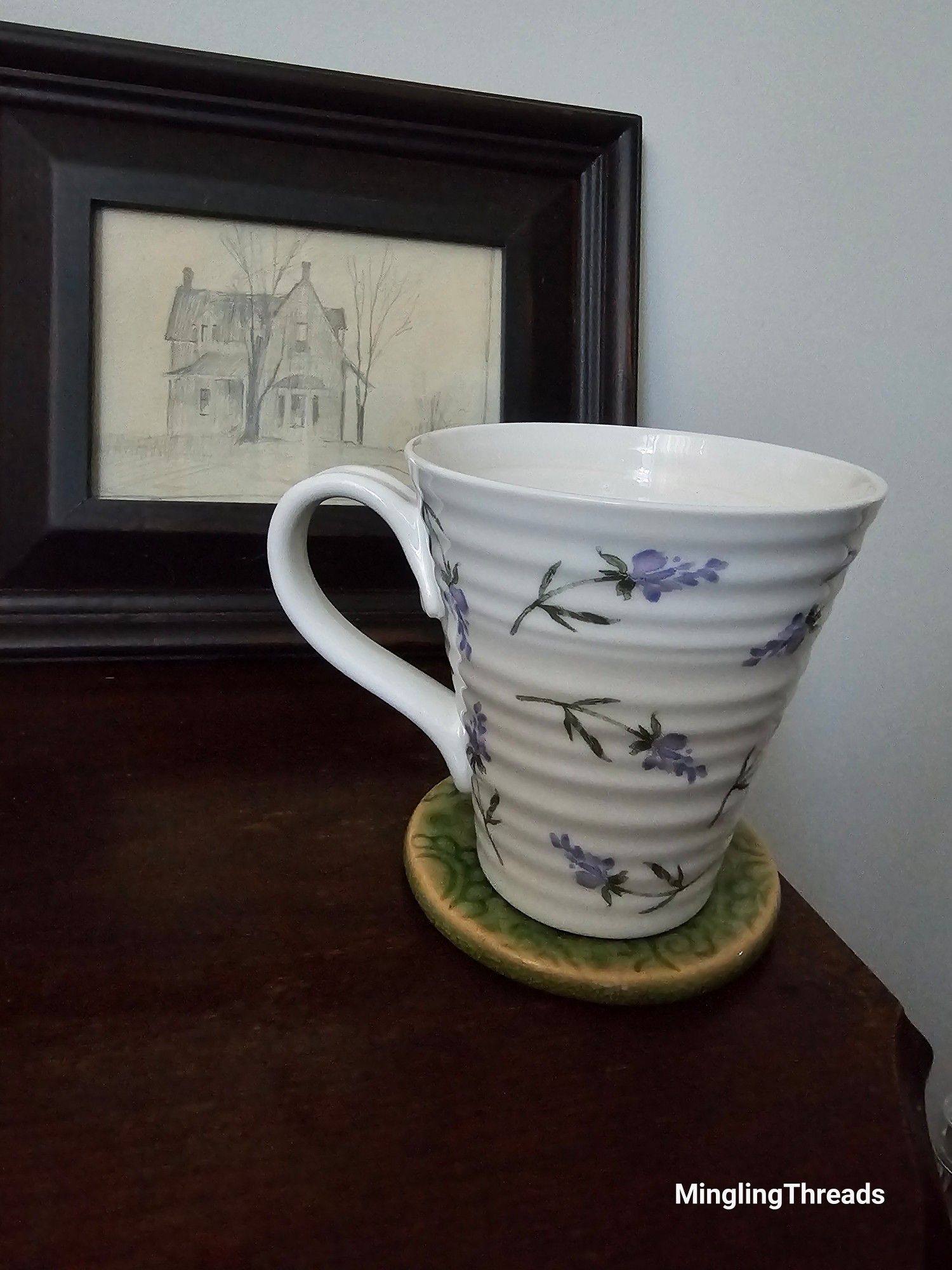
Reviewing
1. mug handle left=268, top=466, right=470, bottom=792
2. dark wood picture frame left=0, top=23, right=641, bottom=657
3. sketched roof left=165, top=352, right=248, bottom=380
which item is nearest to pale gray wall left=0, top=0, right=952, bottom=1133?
dark wood picture frame left=0, top=23, right=641, bottom=657

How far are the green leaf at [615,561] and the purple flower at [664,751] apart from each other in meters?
0.04

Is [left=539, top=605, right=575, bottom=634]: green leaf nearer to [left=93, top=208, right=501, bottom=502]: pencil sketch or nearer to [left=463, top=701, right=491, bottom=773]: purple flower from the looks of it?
[left=463, top=701, right=491, bottom=773]: purple flower

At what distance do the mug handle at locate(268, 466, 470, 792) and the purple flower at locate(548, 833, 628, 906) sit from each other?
0.05m

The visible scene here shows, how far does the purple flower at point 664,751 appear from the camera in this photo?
0.76 feet

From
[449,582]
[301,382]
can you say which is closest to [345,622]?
[449,582]

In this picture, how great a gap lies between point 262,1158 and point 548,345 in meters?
0.38

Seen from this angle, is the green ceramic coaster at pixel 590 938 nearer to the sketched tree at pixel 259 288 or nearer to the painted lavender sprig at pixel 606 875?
the painted lavender sprig at pixel 606 875

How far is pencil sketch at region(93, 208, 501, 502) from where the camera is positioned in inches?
16.2

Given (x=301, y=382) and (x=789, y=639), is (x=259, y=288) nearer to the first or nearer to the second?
(x=301, y=382)

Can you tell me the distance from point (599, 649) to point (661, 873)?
0.08 meters

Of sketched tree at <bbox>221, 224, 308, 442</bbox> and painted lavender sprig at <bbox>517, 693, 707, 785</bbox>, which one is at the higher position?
sketched tree at <bbox>221, 224, 308, 442</bbox>

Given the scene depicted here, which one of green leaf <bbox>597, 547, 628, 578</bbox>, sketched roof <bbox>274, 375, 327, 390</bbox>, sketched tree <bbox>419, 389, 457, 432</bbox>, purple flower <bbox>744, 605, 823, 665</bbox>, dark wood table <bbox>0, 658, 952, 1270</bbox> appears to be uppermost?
sketched roof <bbox>274, 375, 327, 390</bbox>

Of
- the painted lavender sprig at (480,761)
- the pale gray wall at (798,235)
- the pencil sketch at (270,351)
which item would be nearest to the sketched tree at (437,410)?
the pencil sketch at (270,351)

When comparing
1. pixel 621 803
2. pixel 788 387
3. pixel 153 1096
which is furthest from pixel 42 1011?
pixel 788 387
